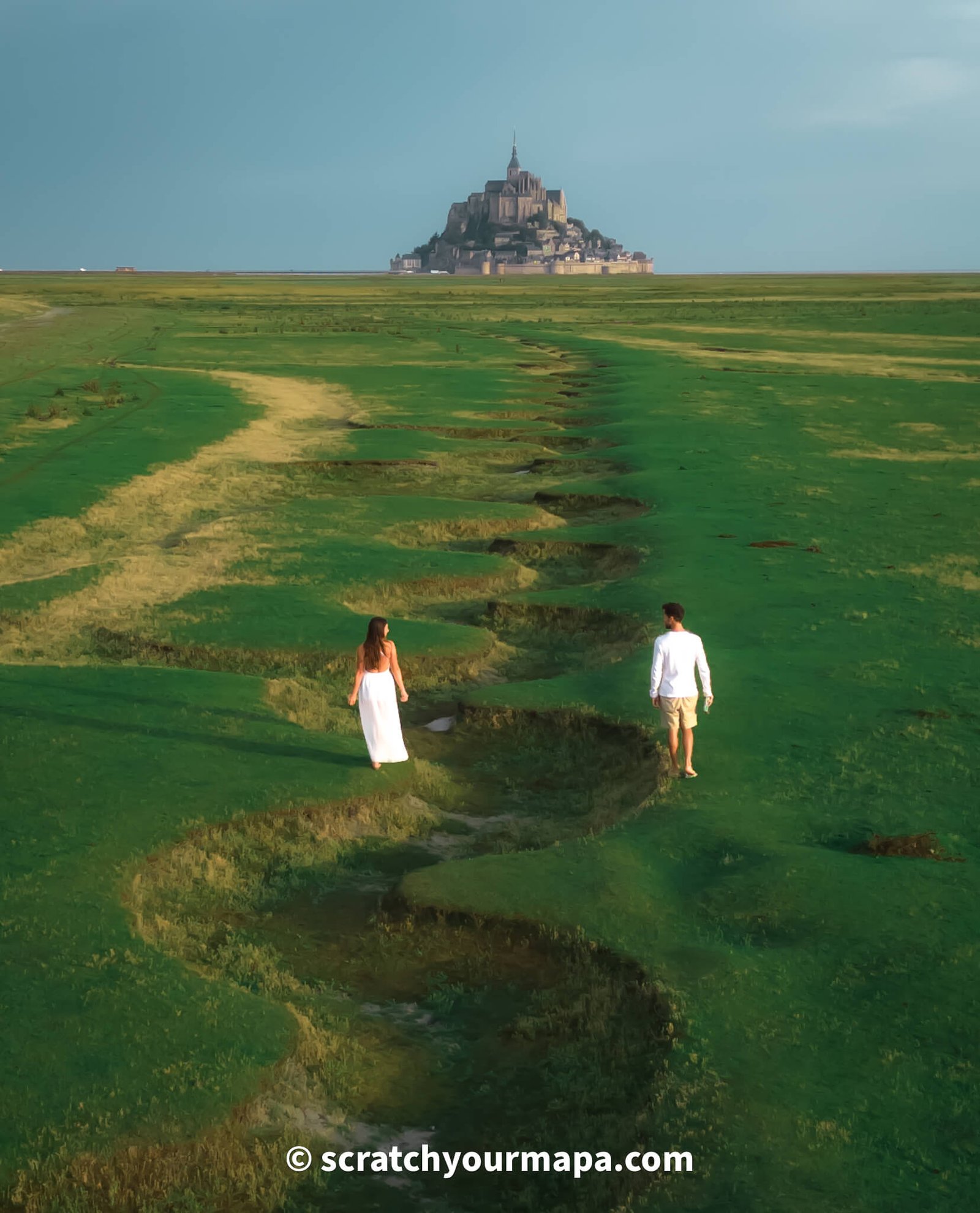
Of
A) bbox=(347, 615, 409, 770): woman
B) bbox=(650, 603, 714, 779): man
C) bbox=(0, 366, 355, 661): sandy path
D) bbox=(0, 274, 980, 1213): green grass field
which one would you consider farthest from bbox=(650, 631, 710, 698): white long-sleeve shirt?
bbox=(0, 366, 355, 661): sandy path

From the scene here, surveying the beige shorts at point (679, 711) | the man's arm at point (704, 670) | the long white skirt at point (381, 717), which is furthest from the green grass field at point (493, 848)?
the man's arm at point (704, 670)

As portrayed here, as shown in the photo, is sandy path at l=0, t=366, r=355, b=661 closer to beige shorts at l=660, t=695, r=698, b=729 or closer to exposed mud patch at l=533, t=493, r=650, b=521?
exposed mud patch at l=533, t=493, r=650, b=521

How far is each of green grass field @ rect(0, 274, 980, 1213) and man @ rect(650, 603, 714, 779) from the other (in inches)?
27.8

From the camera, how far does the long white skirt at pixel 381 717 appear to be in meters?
12.2

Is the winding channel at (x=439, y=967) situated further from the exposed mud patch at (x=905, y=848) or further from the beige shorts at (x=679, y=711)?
the exposed mud patch at (x=905, y=848)

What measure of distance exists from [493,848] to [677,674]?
7.40ft

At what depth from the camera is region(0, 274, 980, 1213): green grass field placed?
723cm

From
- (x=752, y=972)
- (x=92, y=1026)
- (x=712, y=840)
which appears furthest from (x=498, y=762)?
(x=92, y=1026)

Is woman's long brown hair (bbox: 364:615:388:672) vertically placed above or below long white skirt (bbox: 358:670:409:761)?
above

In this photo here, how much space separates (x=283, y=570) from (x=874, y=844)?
41.3ft

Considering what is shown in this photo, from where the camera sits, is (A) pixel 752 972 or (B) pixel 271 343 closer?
(A) pixel 752 972

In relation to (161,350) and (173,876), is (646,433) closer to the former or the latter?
(173,876)

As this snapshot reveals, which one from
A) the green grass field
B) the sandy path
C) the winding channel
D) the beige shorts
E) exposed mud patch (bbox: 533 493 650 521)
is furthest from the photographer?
exposed mud patch (bbox: 533 493 650 521)

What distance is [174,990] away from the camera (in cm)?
854
